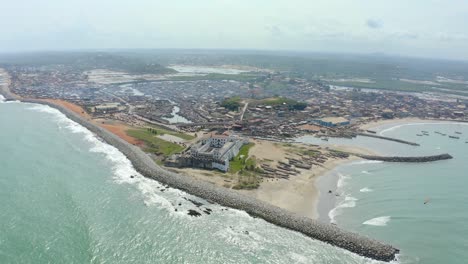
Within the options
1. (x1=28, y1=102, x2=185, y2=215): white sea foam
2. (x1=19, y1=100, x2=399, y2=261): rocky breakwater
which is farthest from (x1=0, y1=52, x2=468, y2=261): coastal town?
(x1=28, y1=102, x2=185, y2=215): white sea foam

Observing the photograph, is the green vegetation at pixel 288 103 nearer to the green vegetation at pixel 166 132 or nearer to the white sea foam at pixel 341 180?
the green vegetation at pixel 166 132

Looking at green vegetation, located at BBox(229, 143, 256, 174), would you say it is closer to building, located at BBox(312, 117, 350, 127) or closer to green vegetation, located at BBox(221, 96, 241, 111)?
building, located at BBox(312, 117, 350, 127)

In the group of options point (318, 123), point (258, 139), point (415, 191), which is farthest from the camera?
point (318, 123)

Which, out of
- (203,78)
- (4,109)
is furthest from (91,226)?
(203,78)

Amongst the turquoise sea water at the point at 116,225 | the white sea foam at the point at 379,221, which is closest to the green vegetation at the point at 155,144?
the turquoise sea water at the point at 116,225

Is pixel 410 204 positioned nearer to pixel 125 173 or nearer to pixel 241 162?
pixel 241 162

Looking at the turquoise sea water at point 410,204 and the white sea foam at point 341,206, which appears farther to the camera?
the white sea foam at point 341,206

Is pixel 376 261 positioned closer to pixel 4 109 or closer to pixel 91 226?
pixel 91 226
